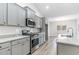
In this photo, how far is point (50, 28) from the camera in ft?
53.9

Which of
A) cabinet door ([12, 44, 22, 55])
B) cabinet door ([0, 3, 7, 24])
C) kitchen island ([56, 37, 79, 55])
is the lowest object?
cabinet door ([12, 44, 22, 55])

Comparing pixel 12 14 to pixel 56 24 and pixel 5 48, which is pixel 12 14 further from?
pixel 56 24

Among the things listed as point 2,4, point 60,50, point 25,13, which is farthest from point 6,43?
point 25,13

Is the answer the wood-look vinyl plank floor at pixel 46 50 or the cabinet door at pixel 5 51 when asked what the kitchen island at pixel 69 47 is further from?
the wood-look vinyl plank floor at pixel 46 50

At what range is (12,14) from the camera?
10.9 feet

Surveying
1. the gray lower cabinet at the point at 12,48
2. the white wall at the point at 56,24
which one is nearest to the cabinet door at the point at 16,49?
the gray lower cabinet at the point at 12,48

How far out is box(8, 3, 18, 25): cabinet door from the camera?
312cm

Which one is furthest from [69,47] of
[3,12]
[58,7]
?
[58,7]

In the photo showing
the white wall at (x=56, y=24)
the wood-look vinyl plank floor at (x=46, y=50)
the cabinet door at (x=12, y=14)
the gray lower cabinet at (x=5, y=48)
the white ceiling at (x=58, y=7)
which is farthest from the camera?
the white wall at (x=56, y=24)

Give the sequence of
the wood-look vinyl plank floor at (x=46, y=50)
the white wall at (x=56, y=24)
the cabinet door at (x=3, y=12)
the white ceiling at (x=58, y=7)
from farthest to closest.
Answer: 1. the white wall at (x=56, y=24)
2. the white ceiling at (x=58, y=7)
3. the wood-look vinyl plank floor at (x=46, y=50)
4. the cabinet door at (x=3, y=12)

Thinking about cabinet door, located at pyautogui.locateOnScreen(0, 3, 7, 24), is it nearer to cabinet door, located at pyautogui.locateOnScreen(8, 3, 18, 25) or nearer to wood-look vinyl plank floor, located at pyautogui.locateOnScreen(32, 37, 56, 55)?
cabinet door, located at pyautogui.locateOnScreen(8, 3, 18, 25)

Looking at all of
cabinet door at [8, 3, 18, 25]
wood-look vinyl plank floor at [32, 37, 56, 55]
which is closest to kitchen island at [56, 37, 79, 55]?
cabinet door at [8, 3, 18, 25]

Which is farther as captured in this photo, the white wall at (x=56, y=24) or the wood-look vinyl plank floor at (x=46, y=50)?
the white wall at (x=56, y=24)

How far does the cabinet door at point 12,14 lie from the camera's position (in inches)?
123
